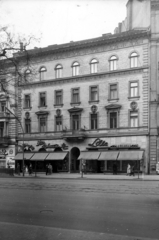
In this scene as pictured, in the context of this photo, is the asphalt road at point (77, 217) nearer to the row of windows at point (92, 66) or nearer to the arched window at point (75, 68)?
the row of windows at point (92, 66)

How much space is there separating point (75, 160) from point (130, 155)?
8180mm

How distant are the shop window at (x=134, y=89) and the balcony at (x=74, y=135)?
288 inches

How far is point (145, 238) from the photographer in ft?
23.9

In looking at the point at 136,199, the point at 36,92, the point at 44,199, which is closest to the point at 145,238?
the point at 136,199

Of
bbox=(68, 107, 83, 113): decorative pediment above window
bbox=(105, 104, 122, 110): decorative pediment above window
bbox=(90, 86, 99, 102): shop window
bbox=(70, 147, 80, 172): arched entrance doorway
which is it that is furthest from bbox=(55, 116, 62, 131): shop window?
bbox=(105, 104, 122, 110): decorative pediment above window

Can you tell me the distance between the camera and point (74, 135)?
40281mm

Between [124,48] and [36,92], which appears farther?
[36,92]

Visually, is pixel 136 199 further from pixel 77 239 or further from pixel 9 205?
pixel 77 239

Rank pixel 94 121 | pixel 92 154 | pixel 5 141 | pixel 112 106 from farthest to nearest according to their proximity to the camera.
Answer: pixel 5 141 < pixel 94 121 < pixel 92 154 < pixel 112 106

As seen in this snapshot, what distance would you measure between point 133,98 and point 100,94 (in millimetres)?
4245

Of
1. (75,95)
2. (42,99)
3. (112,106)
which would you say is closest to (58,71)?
(75,95)

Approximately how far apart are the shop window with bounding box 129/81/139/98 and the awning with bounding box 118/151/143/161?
6.57 metres

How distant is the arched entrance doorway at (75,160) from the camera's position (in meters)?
41.8

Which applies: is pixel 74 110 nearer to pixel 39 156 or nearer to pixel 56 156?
pixel 56 156
